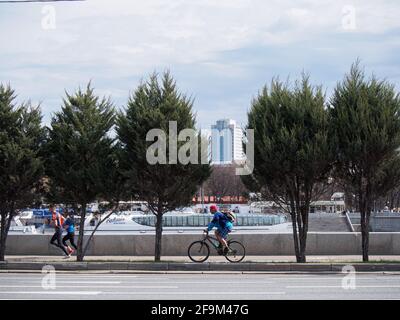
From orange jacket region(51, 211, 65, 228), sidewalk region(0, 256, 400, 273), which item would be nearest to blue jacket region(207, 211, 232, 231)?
sidewalk region(0, 256, 400, 273)

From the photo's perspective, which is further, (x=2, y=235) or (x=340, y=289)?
(x=2, y=235)

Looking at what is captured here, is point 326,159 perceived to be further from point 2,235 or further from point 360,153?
point 2,235

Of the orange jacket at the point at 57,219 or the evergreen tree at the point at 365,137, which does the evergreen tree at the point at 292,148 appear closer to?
the evergreen tree at the point at 365,137

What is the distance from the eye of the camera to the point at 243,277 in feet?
60.0

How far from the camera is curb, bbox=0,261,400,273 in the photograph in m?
19.7

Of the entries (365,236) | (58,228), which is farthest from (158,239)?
(365,236)

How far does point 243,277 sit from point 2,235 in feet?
29.4

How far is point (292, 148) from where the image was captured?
68.2ft

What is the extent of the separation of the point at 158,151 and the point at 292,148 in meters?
4.09

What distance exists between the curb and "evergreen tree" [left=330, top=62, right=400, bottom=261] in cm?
178

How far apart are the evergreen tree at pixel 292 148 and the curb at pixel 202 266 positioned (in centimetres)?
156

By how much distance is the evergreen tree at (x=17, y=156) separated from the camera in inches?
864

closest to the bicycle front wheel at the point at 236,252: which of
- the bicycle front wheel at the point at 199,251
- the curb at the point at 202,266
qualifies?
the bicycle front wheel at the point at 199,251
